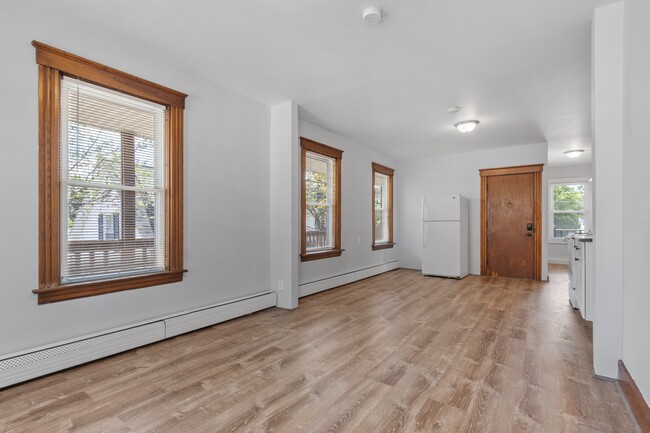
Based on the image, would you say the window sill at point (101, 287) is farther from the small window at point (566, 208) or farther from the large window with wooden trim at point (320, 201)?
the small window at point (566, 208)

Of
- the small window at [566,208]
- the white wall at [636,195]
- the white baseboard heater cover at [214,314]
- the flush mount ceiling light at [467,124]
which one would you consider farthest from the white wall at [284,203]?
the small window at [566,208]

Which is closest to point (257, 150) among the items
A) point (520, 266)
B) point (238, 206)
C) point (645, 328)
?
point (238, 206)

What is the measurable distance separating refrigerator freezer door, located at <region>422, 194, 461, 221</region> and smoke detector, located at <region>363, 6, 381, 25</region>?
14.3 ft

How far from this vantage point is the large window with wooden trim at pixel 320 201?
470cm

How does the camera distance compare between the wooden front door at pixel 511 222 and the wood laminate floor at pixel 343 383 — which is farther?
the wooden front door at pixel 511 222

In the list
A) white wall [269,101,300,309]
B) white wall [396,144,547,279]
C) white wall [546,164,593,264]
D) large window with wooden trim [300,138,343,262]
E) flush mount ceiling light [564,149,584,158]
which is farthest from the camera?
white wall [546,164,593,264]

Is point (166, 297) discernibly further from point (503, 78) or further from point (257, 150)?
point (503, 78)

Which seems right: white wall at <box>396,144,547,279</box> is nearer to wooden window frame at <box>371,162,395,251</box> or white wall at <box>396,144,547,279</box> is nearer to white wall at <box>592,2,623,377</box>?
wooden window frame at <box>371,162,395,251</box>

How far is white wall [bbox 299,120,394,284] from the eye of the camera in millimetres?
4887

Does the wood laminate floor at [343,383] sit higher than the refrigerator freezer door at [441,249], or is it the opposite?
the refrigerator freezer door at [441,249]

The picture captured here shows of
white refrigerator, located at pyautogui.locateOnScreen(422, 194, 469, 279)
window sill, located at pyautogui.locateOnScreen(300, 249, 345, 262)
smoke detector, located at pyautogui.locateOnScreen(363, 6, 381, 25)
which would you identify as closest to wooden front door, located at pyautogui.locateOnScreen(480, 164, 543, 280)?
white refrigerator, located at pyautogui.locateOnScreen(422, 194, 469, 279)

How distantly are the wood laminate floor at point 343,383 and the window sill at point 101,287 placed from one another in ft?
1.72

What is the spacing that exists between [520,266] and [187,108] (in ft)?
19.9

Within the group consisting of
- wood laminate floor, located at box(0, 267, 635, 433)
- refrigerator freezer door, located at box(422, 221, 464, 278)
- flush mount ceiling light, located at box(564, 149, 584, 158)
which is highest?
flush mount ceiling light, located at box(564, 149, 584, 158)
